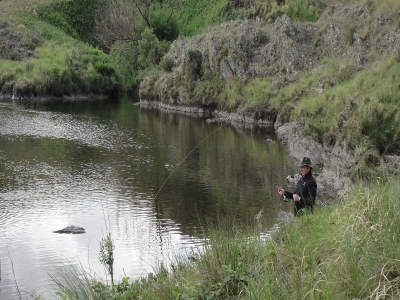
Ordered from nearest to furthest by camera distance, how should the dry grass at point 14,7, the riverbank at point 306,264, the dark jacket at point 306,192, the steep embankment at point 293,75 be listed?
the riverbank at point 306,264, the dark jacket at point 306,192, the steep embankment at point 293,75, the dry grass at point 14,7

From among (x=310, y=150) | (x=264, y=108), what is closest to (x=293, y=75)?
(x=264, y=108)

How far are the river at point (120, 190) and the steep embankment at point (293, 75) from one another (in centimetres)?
240

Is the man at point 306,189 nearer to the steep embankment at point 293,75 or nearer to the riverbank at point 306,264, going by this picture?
the riverbank at point 306,264

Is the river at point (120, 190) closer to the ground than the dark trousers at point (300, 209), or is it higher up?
closer to the ground

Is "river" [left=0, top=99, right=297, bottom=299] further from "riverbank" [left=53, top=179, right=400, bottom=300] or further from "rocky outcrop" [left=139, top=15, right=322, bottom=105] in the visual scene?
"rocky outcrop" [left=139, top=15, right=322, bottom=105]

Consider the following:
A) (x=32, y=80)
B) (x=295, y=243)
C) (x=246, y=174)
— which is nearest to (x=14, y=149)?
(x=246, y=174)

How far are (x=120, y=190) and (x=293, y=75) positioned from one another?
2530 centimetres

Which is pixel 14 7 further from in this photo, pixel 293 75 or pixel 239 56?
pixel 293 75

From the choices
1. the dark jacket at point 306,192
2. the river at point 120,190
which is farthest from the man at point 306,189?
the river at point 120,190

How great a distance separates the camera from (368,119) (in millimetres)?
25172

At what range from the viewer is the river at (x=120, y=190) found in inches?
608

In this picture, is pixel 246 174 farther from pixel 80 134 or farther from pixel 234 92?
pixel 234 92

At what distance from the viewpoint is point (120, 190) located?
22.9 meters

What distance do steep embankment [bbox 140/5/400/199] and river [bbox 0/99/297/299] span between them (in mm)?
2401
